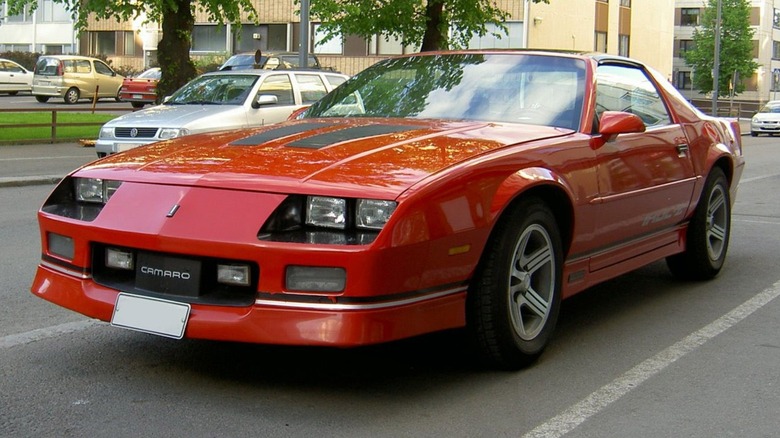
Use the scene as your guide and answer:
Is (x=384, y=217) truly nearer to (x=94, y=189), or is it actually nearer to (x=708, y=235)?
(x=94, y=189)

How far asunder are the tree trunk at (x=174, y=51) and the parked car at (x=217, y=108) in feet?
23.3

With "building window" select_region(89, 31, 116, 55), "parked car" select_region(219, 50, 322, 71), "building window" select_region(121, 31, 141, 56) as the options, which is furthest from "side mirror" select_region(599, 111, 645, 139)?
"building window" select_region(89, 31, 116, 55)

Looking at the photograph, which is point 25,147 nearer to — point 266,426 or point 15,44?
point 266,426

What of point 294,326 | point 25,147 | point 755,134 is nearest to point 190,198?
point 294,326

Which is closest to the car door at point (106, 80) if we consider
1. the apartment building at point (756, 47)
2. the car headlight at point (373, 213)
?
the car headlight at point (373, 213)

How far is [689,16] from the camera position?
85.7m

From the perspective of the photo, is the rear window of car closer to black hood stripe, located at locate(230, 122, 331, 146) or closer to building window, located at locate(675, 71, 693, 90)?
black hood stripe, located at locate(230, 122, 331, 146)

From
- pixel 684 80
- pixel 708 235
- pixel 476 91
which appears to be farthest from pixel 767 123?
pixel 684 80

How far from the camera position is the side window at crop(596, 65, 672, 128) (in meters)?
5.83

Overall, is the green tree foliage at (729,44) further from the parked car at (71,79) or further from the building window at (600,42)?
the parked car at (71,79)

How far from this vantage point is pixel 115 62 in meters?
56.7

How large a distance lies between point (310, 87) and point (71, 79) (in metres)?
23.8

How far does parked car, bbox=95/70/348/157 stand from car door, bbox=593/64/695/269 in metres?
7.75

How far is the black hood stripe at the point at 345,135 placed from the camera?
4.74m
